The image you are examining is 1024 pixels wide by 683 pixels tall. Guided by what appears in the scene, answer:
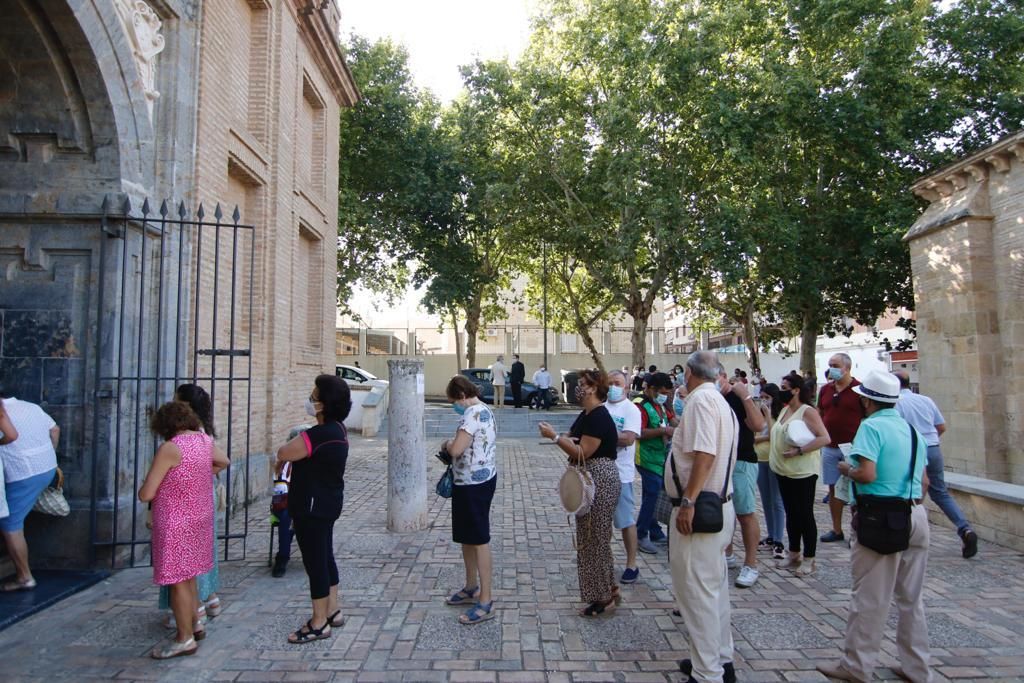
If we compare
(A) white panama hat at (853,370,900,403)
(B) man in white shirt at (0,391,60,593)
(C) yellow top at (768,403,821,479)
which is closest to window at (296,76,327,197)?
(B) man in white shirt at (0,391,60,593)

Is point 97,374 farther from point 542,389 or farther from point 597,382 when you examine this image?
point 542,389

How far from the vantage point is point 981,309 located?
9562 millimetres

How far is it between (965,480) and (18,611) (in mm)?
9316

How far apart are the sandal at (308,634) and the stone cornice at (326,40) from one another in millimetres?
9550

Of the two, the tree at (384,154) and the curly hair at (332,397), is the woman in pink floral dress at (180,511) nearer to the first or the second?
the curly hair at (332,397)

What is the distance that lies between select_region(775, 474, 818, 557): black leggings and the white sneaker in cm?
64

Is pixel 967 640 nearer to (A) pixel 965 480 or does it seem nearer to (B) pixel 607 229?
(A) pixel 965 480

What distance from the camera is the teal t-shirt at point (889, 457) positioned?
12.3 ft

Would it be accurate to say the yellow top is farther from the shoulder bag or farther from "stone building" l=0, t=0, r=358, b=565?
the shoulder bag

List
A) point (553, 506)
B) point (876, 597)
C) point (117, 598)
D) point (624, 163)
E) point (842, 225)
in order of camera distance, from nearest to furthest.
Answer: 1. point (876, 597)
2. point (117, 598)
3. point (553, 506)
4. point (842, 225)
5. point (624, 163)

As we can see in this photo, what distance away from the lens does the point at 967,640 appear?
441cm

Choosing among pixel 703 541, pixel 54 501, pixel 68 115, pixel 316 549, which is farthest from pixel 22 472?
pixel 703 541

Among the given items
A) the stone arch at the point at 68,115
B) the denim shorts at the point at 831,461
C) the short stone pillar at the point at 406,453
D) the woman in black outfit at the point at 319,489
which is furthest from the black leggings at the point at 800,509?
the stone arch at the point at 68,115

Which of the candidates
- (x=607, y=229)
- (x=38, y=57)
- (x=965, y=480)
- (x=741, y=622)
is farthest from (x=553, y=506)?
(x=607, y=229)
